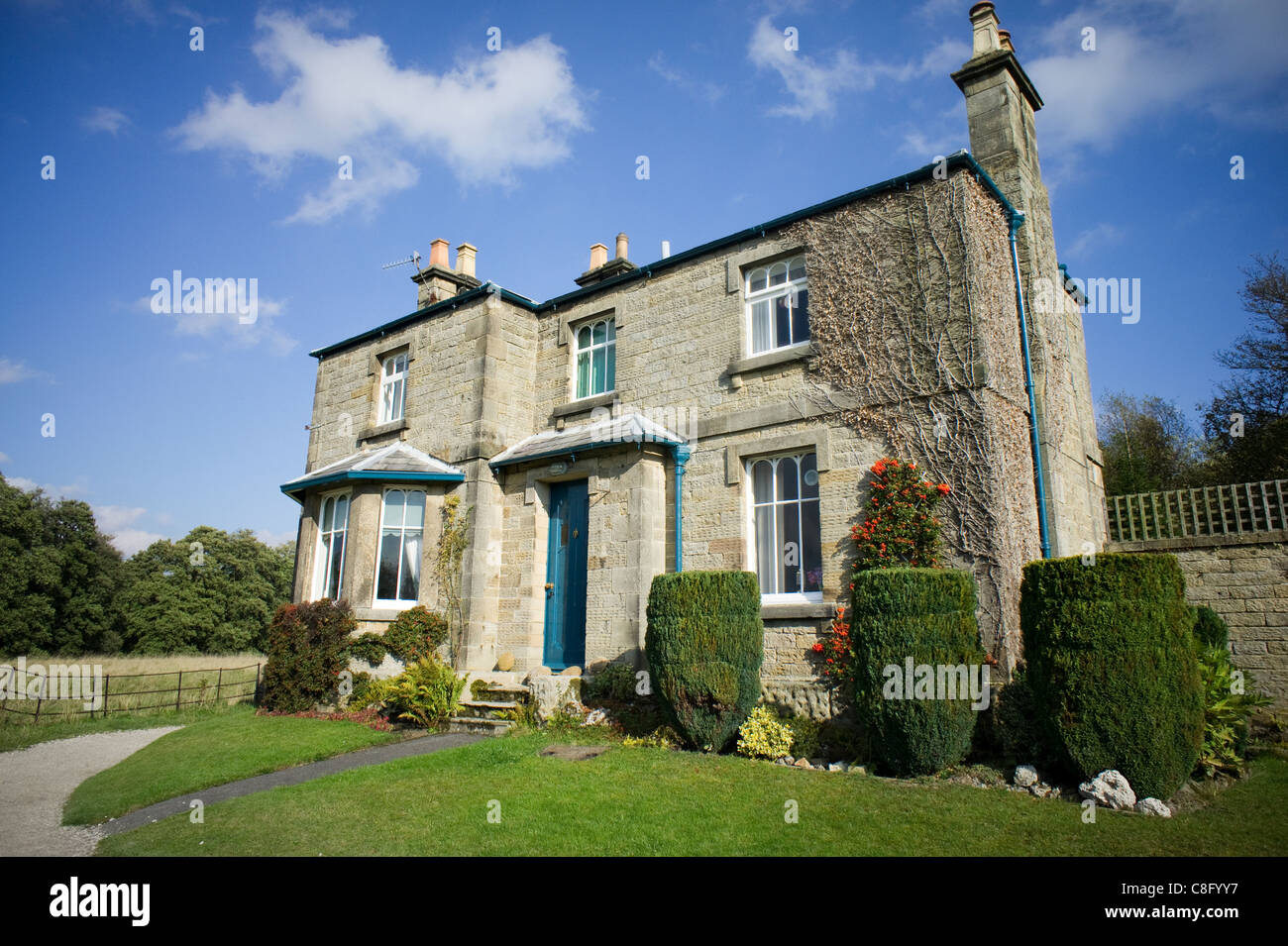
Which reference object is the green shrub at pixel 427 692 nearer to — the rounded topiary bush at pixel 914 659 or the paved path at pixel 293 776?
the paved path at pixel 293 776

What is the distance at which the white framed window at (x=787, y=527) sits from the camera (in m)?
9.59

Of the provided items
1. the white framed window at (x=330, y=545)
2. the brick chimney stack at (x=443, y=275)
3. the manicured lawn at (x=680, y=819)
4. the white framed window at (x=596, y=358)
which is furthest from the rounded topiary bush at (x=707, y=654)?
the brick chimney stack at (x=443, y=275)

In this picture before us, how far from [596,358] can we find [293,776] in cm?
799

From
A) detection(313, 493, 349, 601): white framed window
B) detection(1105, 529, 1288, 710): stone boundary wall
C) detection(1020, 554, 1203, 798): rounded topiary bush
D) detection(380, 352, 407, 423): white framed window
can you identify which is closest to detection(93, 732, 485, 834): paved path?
detection(313, 493, 349, 601): white framed window

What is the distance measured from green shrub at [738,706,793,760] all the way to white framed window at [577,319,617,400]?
638cm

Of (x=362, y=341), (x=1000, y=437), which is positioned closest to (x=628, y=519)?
(x=1000, y=437)

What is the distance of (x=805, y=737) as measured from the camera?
26.0ft

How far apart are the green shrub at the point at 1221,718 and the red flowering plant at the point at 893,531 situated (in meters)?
2.69

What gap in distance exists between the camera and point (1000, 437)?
28.5ft
